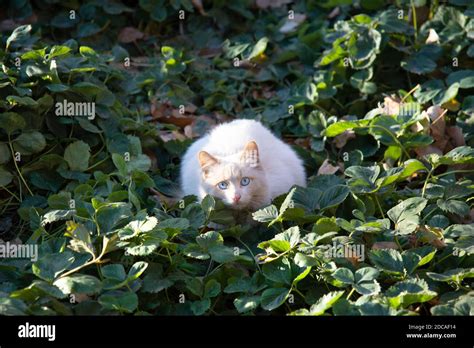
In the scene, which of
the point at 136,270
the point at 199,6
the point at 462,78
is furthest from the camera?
the point at 199,6

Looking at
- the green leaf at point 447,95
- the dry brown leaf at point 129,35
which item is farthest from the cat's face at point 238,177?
the dry brown leaf at point 129,35

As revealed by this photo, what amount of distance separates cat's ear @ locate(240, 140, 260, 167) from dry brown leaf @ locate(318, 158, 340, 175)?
0.84m

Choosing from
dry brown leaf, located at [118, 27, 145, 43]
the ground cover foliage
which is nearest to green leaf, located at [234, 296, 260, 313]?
the ground cover foliage

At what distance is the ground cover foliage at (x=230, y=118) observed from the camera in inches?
157

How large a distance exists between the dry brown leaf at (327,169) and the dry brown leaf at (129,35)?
2.50 m

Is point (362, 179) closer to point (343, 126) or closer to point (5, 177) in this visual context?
point (343, 126)

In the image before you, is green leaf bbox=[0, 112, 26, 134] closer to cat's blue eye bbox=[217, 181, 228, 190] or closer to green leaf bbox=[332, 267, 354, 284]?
cat's blue eye bbox=[217, 181, 228, 190]

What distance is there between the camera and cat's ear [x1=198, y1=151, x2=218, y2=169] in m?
4.75

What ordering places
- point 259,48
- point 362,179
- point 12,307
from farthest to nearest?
point 259,48 < point 362,179 < point 12,307

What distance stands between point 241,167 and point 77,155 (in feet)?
3.66

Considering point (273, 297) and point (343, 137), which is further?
point (343, 137)

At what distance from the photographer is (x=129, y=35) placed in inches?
281

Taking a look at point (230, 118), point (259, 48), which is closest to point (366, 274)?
point (230, 118)

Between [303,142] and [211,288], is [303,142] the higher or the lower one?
the higher one
